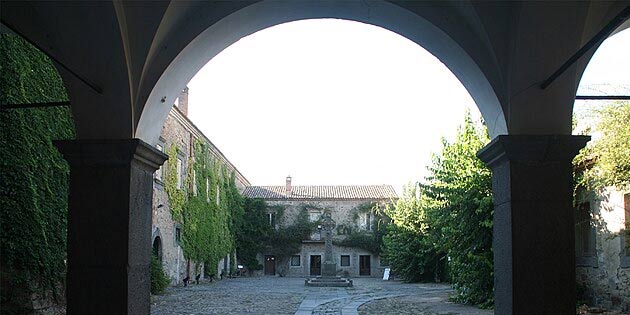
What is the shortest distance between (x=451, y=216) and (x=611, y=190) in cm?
344

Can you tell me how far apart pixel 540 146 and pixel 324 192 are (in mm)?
39419

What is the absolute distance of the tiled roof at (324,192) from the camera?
41.7 meters

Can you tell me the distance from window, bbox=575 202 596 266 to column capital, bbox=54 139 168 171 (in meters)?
10.9

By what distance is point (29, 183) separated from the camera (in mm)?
9961

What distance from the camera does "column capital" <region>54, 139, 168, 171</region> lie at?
4.34m

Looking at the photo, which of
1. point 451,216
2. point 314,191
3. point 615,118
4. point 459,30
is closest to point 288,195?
point 314,191

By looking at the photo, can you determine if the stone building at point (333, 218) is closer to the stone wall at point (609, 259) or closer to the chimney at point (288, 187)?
the chimney at point (288, 187)

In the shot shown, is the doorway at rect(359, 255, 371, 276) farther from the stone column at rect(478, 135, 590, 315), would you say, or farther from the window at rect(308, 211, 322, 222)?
the stone column at rect(478, 135, 590, 315)

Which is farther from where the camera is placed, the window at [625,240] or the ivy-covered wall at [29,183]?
the window at [625,240]

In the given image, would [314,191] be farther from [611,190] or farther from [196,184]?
[611,190]

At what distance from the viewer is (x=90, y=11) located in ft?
13.6

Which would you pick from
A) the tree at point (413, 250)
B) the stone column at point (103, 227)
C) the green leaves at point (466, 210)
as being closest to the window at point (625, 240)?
the green leaves at point (466, 210)

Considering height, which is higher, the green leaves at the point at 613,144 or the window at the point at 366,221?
the green leaves at the point at 613,144

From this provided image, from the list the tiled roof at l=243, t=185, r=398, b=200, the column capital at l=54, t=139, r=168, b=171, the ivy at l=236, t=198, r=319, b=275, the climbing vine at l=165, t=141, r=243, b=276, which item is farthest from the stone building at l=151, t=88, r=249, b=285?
the column capital at l=54, t=139, r=168, b=171
